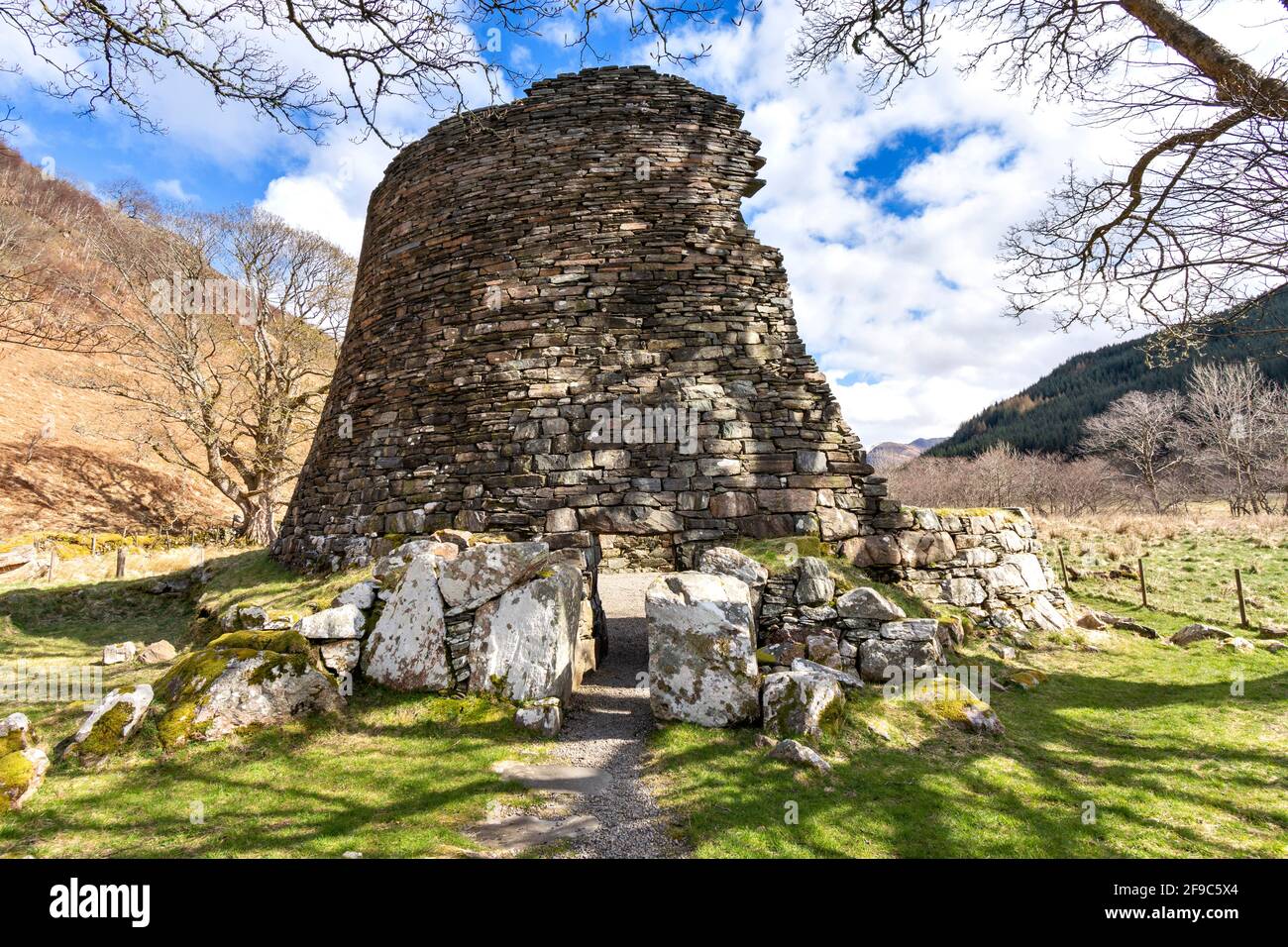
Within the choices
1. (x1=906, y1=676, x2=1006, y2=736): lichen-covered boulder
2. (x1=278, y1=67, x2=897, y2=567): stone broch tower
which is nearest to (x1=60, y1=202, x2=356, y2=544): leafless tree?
(x1=278, y1=67, x2=897, y2=567): stone broch tower

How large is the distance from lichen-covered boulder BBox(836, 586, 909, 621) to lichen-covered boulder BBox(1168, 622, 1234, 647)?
5788 millimetres

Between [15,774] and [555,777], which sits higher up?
[15,774]

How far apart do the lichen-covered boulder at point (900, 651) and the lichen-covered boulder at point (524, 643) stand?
3.66 metres

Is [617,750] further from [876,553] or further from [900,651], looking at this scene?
[876,553]

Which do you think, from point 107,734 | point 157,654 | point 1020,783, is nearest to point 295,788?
point 107,734

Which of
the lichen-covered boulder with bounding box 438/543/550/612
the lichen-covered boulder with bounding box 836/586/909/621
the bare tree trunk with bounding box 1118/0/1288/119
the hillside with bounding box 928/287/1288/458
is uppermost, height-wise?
the hillside with bounding box 928/287/1288/458

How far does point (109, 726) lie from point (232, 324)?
17.1 m

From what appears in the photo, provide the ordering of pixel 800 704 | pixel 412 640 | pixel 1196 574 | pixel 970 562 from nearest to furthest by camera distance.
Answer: pixel 800 704 → pixel 412 640 → pixel 970 562 → pixel 1196 574

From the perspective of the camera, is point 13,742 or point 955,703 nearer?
point 13,742

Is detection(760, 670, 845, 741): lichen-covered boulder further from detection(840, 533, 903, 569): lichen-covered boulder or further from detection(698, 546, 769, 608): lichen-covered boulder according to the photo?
detection(840, 533, 903, 569): lichen-covered boulder

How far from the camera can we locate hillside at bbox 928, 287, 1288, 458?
191 feet

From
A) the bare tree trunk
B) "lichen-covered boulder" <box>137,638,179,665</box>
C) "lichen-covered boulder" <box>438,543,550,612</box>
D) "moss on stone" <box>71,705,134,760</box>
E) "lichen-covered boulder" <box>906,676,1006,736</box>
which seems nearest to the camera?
"moss on stone" <box>71,705,134,760</box>

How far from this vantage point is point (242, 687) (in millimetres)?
5184

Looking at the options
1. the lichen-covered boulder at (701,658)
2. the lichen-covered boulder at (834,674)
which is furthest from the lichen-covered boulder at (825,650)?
the lichen-covered boulder at (701,658)
